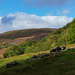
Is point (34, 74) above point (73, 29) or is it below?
below

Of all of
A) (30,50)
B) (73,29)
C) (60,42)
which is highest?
(73,29)

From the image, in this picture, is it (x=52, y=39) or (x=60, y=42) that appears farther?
(x=52, y=39)

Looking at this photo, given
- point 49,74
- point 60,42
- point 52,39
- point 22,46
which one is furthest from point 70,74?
point 22,46

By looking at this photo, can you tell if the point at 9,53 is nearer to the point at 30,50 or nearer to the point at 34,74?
the point at 30,50

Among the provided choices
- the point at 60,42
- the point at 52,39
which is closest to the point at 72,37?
the point at 60,42

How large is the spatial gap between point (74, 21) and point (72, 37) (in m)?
7.30

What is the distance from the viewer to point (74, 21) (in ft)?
144

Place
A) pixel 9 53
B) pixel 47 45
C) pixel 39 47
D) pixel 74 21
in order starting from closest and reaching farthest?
pixel 74 21 < pixel 9 53 < pixel 47 45 < pixel 39 47

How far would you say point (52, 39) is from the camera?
5666 cm

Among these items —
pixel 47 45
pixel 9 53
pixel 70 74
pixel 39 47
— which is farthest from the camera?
pixel 39 47

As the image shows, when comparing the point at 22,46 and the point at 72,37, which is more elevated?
the point at 72,37

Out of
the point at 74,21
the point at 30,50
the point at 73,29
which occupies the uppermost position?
the point at 74,21

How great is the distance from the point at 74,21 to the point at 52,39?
1616 cm

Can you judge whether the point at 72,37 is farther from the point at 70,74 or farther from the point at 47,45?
the point at 70,74
